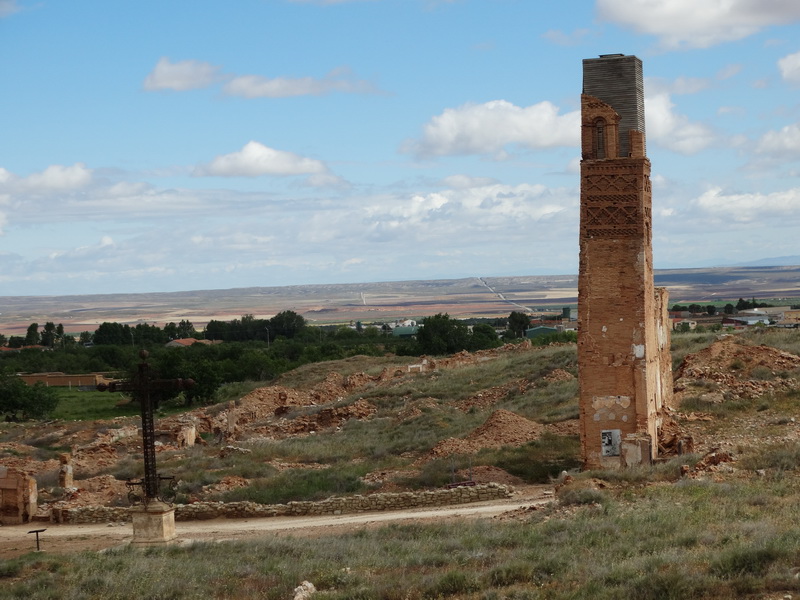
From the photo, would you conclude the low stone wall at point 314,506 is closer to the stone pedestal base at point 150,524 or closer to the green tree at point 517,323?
the stone pedestal base at point 150,524

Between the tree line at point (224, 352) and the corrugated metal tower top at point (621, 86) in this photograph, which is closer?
the corrugated metal tower top at point (621, 86)

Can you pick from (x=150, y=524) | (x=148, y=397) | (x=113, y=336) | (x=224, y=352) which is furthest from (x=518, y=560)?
(x=113, y=336)

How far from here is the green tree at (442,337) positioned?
71.9m

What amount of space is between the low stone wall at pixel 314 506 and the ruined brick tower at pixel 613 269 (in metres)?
2.87

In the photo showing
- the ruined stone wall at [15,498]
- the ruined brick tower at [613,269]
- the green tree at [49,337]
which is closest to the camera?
the ruined brick tower at [613,269]

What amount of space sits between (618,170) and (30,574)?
1453 cm

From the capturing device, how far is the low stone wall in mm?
21812

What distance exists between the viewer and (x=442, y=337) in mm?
72875

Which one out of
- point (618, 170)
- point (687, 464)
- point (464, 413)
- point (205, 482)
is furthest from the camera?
point (464, 413)

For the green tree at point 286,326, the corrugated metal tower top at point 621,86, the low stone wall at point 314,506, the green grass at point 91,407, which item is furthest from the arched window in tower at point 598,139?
the green tree at point 286,326

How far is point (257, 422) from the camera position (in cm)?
4112

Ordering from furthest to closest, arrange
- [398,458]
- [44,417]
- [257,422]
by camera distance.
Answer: [44,417]
[257,422]
[398,458]

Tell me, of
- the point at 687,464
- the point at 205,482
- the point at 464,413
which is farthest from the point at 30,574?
the point at 464,413

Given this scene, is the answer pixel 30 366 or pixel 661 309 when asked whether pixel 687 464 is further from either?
pixel 30 366
